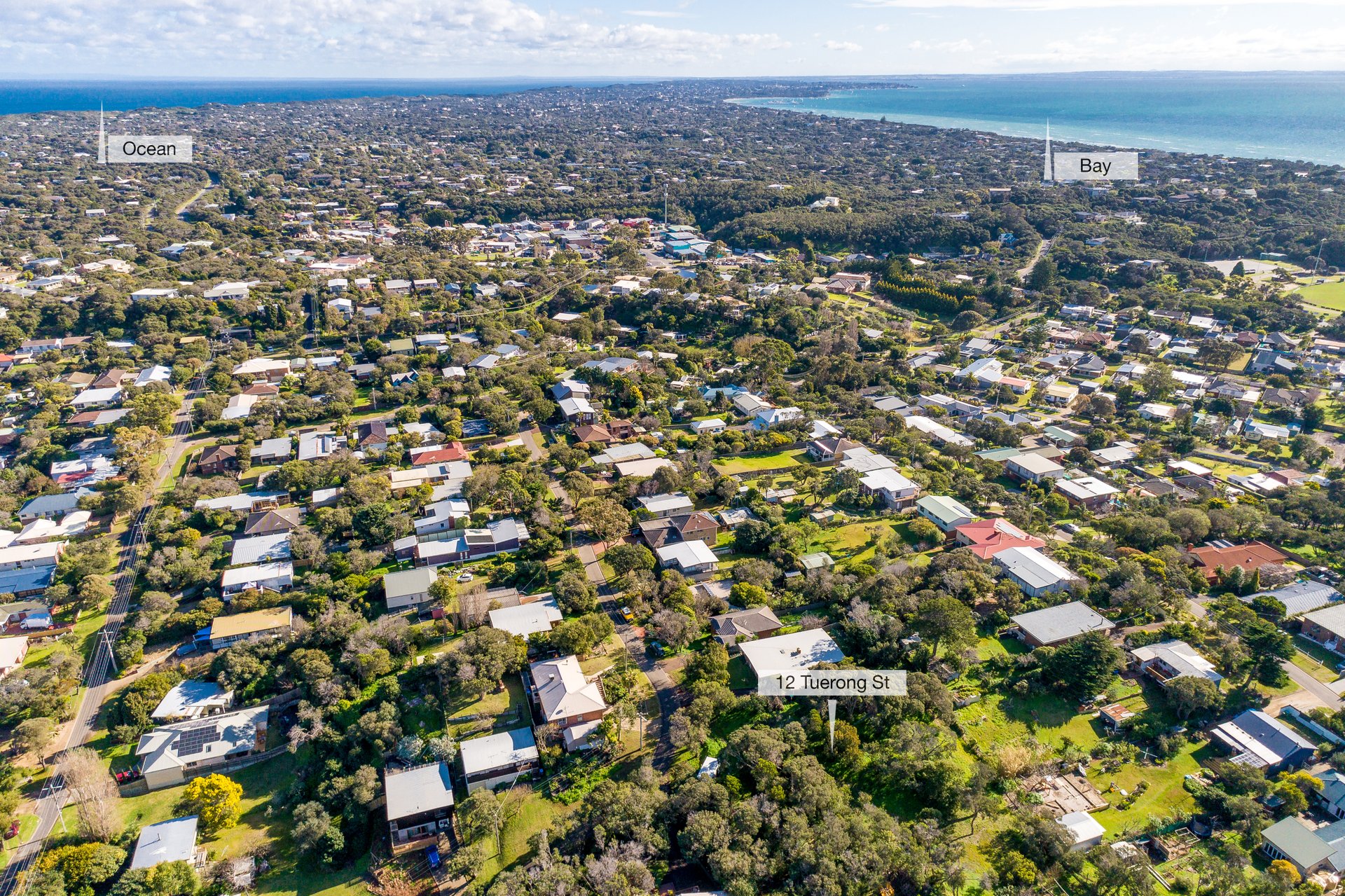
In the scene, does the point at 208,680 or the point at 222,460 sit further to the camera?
the point at 222,460

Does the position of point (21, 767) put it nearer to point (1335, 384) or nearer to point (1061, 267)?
point (1335, 384)

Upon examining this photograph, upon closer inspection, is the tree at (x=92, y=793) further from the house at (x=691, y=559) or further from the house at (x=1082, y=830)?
the house at (x=1082, y=830)

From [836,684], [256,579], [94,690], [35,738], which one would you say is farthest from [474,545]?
[836,684]

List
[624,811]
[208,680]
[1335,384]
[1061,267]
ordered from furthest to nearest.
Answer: [1061,267] → [1335,384] → [208,680] → [624,811]

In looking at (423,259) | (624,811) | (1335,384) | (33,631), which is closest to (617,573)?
(624,811)

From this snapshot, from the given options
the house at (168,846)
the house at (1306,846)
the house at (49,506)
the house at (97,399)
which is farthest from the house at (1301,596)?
the house at (97,399)

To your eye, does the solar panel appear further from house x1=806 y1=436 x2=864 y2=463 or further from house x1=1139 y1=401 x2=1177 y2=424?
house x1=1139 y1=401 x2=1177 y2=424

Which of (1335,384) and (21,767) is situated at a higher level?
(1335,384)
